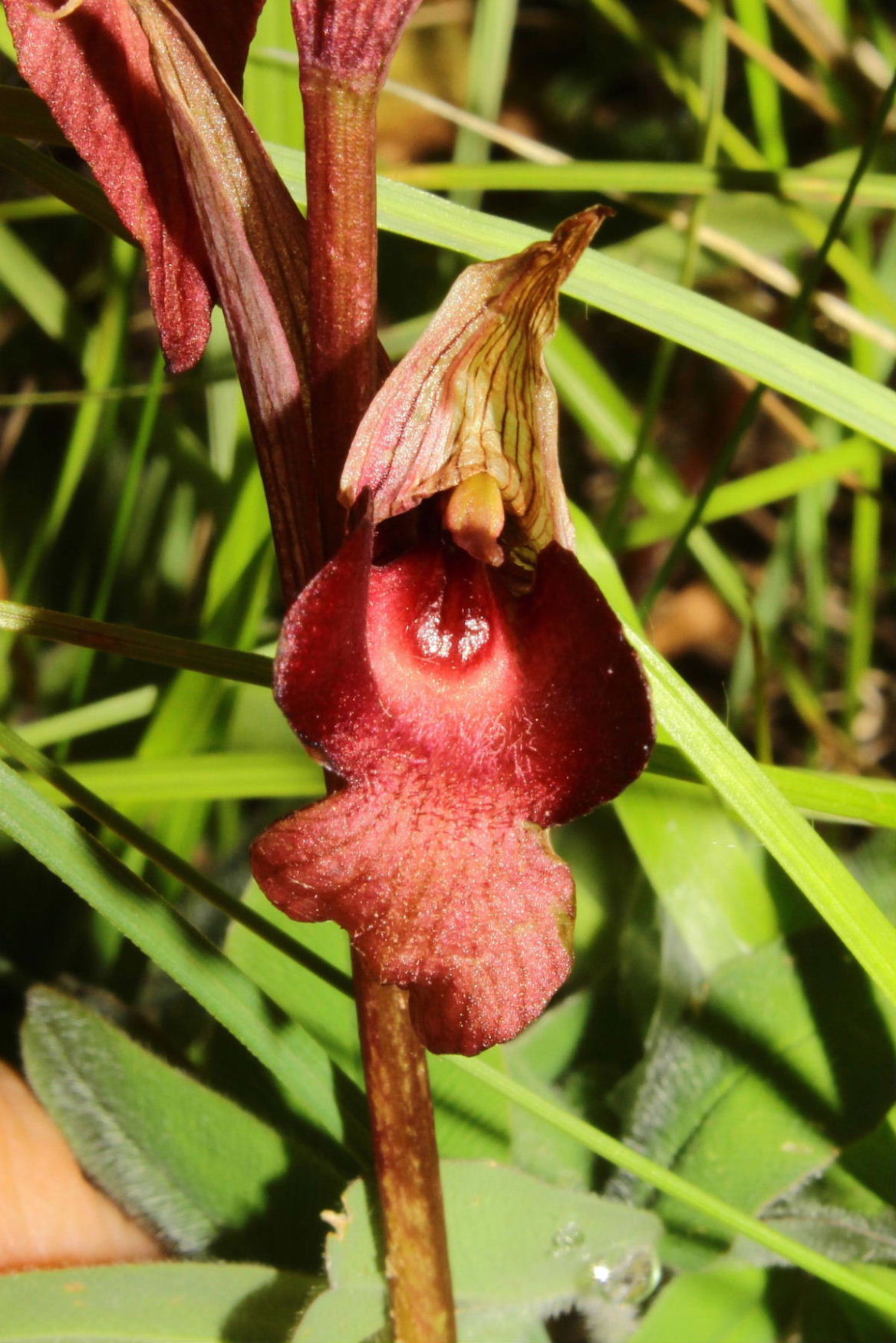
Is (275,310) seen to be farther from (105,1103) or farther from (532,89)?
(532,89)

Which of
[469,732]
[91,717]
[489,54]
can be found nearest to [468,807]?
[469,732]

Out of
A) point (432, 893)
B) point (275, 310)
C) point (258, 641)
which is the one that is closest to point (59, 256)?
point (258, 641)

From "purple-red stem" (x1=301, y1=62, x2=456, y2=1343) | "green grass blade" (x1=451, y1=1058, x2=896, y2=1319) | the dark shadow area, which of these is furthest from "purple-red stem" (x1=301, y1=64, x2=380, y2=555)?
the dark shadow area

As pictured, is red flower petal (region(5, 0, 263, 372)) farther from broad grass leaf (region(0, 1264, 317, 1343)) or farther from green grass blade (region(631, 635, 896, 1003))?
broad grass leaf (region(0, 1264, 317, 1343))

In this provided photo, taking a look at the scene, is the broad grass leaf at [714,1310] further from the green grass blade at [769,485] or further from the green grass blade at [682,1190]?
the green grass blade at [769,485]

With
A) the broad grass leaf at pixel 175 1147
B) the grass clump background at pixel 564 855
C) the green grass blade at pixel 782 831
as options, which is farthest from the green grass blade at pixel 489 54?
the broad grass leaf at pixel 175 1147

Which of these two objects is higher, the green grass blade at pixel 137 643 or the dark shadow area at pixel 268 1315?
the green grass blade at pixel 137 643
